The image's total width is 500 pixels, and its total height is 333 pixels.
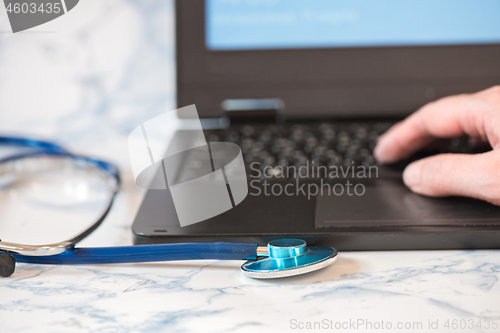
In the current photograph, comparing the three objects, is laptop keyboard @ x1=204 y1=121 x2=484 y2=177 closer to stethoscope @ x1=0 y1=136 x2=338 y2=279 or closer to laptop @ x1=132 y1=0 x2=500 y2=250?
laptop @ x1=132 y1=0 x2=500 y2=250

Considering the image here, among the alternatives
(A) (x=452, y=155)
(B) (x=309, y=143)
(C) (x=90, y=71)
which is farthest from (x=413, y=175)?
(C) (x=90, y=71)

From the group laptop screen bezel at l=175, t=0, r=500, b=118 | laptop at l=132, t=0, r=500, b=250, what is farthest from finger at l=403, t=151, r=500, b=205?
laptop screen bezel at l=175, t=0, r=500, b=118

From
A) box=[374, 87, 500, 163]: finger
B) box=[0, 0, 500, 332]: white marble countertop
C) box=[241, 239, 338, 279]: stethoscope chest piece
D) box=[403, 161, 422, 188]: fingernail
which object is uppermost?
box=[374, 87, 500, 163]: finger

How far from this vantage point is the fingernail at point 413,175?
42 centimetres

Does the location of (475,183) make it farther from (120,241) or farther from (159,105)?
(159,105)

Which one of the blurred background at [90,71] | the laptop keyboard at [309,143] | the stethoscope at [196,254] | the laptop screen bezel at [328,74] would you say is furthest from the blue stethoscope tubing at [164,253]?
the blurred background at [90,71]

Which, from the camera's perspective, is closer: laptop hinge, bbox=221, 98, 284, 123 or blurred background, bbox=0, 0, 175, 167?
laptop hinge, bbox=221, 98, 284, 123

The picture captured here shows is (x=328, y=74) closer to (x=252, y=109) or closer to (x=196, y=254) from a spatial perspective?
(x=252, y=109)

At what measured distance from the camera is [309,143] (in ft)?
1.80

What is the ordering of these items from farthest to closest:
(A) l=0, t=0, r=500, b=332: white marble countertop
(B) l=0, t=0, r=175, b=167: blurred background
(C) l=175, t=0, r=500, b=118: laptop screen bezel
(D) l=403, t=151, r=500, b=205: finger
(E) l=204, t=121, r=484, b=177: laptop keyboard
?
(B) l=0, t=0, r=175, b=167: blurred background
(C) l=175, t=0, r=500, b=118: laptop screen bezel
(E) l=204, t=121, r=484, b=177: laptop keyboard
(D) l=403, t=151, r=500, b=205: finger
(A) l=0, t=0, r=500, b=332: white marble countertop

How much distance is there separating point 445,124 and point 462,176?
10 cm

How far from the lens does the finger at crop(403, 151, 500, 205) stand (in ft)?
1.24

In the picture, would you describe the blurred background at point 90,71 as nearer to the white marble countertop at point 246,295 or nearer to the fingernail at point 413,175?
the white marble countertop at point 246,295

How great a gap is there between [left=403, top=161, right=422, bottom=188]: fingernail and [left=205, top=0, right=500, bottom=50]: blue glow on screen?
0.24m
